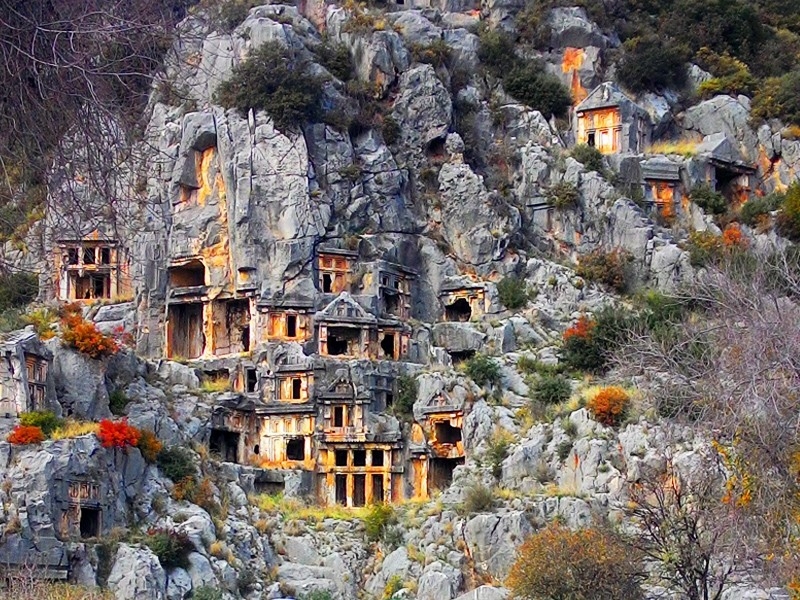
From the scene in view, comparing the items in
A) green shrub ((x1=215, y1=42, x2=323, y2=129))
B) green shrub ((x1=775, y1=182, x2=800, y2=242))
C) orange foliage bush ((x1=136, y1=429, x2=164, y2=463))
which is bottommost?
orange foliage bush ((x1=136, y1=429, x2=164, y2=463))

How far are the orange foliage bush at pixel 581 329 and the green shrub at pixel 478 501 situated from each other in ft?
35.9

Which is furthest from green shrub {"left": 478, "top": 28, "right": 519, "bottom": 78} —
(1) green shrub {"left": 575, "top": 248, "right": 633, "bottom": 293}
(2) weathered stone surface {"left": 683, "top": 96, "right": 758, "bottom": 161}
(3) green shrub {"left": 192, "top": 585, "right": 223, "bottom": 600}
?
(3) green shrub {"left": 192, "top": 585, "right": 223, "bottom": 600}

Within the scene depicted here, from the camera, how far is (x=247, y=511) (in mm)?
53906

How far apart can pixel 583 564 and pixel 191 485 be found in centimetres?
1857

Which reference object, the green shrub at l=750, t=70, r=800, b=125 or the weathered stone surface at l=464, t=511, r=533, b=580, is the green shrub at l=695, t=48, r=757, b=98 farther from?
Result: the weathered stone surface at l=464, t=511, r=533, b=580

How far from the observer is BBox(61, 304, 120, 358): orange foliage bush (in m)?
56.4

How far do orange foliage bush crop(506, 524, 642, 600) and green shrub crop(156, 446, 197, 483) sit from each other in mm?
16446

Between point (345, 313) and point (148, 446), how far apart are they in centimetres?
1338

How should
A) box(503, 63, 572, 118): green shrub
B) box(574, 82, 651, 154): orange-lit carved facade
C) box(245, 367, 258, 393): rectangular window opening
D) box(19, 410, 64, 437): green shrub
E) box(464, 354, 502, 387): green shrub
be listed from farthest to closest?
box(503, 63, 572, 118): green shrub, box(574, 82, 651, 154): orange-lit carved facade, box(245, 367, 258, 393): rectangular window opening, box(464, 354, 502, 387): green shrub, box(19, 410, 64, 437): green shrub

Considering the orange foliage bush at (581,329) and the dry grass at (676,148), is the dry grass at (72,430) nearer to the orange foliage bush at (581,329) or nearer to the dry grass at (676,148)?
the orange foliage bush at (581,329)

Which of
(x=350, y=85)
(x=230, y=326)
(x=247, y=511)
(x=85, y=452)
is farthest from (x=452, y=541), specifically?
(x=350, y=85)

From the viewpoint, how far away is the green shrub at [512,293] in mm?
64562

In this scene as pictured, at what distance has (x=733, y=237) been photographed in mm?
65438

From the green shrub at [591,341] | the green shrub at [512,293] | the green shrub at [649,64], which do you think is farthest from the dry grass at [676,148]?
the green shrub at [591,341]
